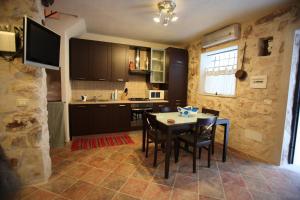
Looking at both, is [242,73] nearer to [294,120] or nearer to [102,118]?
[294,120]

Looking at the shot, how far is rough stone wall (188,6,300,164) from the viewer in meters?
2.40

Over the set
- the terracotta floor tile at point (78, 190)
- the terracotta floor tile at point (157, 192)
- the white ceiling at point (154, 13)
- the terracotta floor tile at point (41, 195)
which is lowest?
the terracotta floor tile at point (41, 195)

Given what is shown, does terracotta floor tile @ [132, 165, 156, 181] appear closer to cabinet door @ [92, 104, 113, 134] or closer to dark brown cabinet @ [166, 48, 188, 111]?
cabinet door @ [92, 104, 113, 134]

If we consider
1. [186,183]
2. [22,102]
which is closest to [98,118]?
[22,102]

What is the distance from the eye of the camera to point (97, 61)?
147 inches

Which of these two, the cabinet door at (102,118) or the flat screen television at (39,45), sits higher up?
the flat screen television at (39,45)

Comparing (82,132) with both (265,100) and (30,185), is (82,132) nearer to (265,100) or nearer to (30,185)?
(30,185)

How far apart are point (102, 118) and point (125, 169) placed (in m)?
1.62

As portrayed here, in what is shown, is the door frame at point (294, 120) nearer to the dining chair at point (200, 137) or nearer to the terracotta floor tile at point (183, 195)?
the dining chair at point (200, 137)

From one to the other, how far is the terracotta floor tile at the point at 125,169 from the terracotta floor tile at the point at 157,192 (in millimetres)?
422

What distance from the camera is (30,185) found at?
1.89 metres

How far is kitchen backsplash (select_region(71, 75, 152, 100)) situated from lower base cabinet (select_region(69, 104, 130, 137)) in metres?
0.62

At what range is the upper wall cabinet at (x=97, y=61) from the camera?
3535 millimetres

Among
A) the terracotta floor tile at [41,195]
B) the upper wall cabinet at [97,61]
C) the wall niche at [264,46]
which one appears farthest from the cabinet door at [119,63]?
the wall niche at [264,46]
